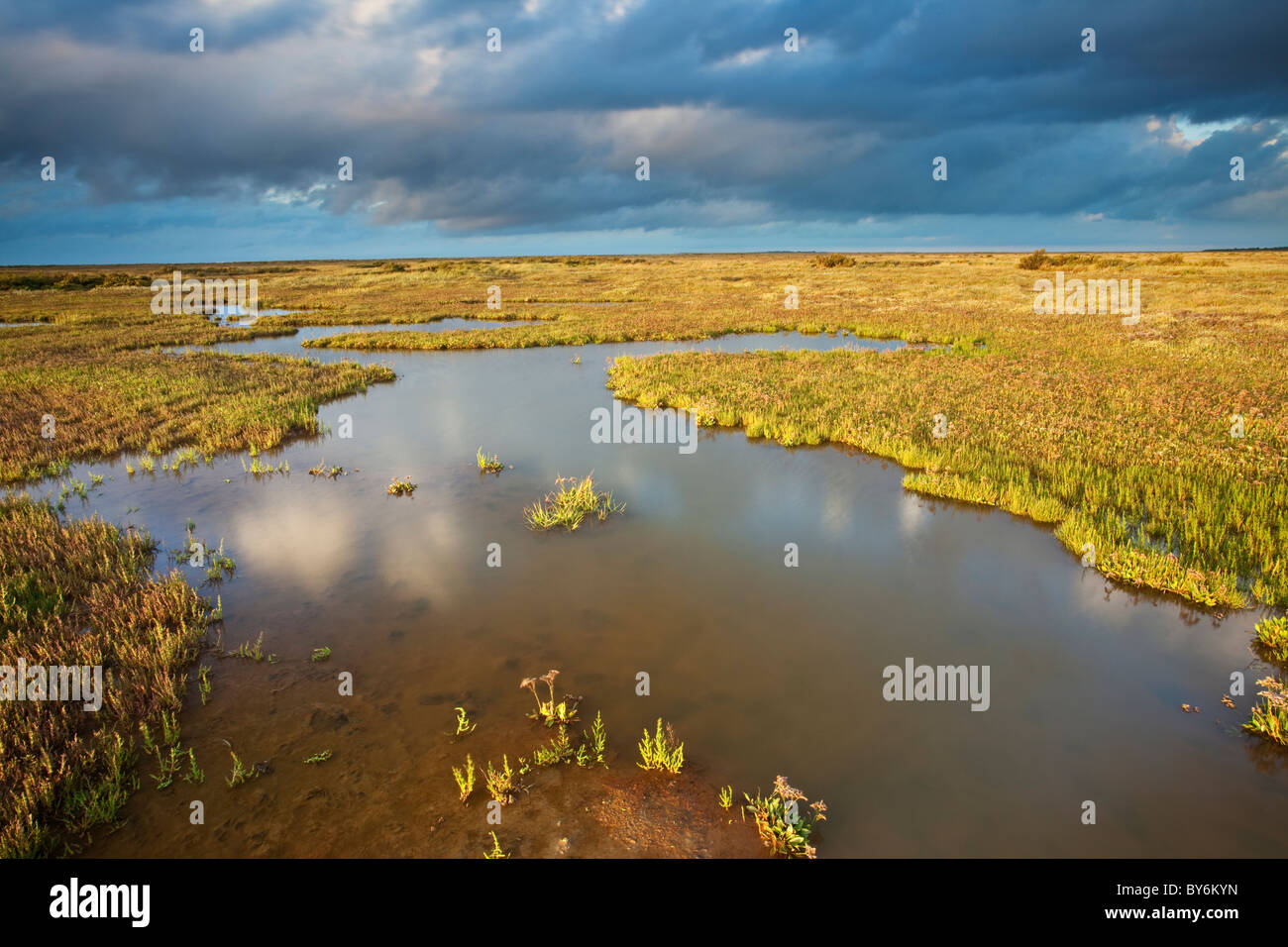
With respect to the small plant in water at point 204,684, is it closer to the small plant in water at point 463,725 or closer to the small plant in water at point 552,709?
the small plant in water at point 463,725

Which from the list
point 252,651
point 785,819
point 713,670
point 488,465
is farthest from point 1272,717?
point 488,465

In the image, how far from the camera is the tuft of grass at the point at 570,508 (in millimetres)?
11008

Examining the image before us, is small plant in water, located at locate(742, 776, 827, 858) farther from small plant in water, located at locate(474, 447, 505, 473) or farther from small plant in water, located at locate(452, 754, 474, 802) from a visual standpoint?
small plant in water, located at locate(474, 447, 505, 473)

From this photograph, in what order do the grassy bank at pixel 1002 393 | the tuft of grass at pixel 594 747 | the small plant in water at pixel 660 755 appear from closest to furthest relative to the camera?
the small plant in water at pixel 660 755
the tuft of grass at pixel 594 747
the grassy bank at pixel 1002 393

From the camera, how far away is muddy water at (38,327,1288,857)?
4973 millimetres

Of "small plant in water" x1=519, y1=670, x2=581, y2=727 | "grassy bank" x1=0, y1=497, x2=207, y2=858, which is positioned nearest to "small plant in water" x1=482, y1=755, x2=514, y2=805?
→ "small plant in water" x1=519, y1=670, x2=581, y2=727

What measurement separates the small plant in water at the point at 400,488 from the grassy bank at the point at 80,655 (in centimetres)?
403

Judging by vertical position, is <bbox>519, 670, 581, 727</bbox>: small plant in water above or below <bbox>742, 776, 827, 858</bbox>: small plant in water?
above

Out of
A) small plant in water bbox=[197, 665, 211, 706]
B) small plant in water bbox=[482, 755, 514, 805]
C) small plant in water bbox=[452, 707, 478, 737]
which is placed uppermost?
small plant in water bbox=[197, 665, 211, 706]

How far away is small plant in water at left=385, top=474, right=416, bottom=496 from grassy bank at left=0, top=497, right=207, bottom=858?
159 inches

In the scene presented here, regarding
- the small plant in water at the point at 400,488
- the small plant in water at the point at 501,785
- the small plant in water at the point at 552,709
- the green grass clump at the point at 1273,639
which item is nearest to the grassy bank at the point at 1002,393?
the green grass clump at the point at 1273,639

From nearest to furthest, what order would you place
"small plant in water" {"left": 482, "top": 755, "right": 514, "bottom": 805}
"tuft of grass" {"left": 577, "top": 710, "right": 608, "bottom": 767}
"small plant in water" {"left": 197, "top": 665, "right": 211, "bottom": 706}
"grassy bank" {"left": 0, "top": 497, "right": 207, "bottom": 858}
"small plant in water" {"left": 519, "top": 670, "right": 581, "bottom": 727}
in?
"grassy bank" {"left": 0, "top": 497, "right": 207, "bottom": 858} → "small plant in water" {"left": 482, "top": 755, "right": 514, "bottom": 805} → "tuft of grass" {"left": 577, "top": 710, "right": 608, "bottom": 767} → "small plant in water" {"left": 519, "top": 670, "right": 581, "bottom": 727} → "small plant in water" {"left": 197, "top": 665, "right": 211, "bottom": 706}
